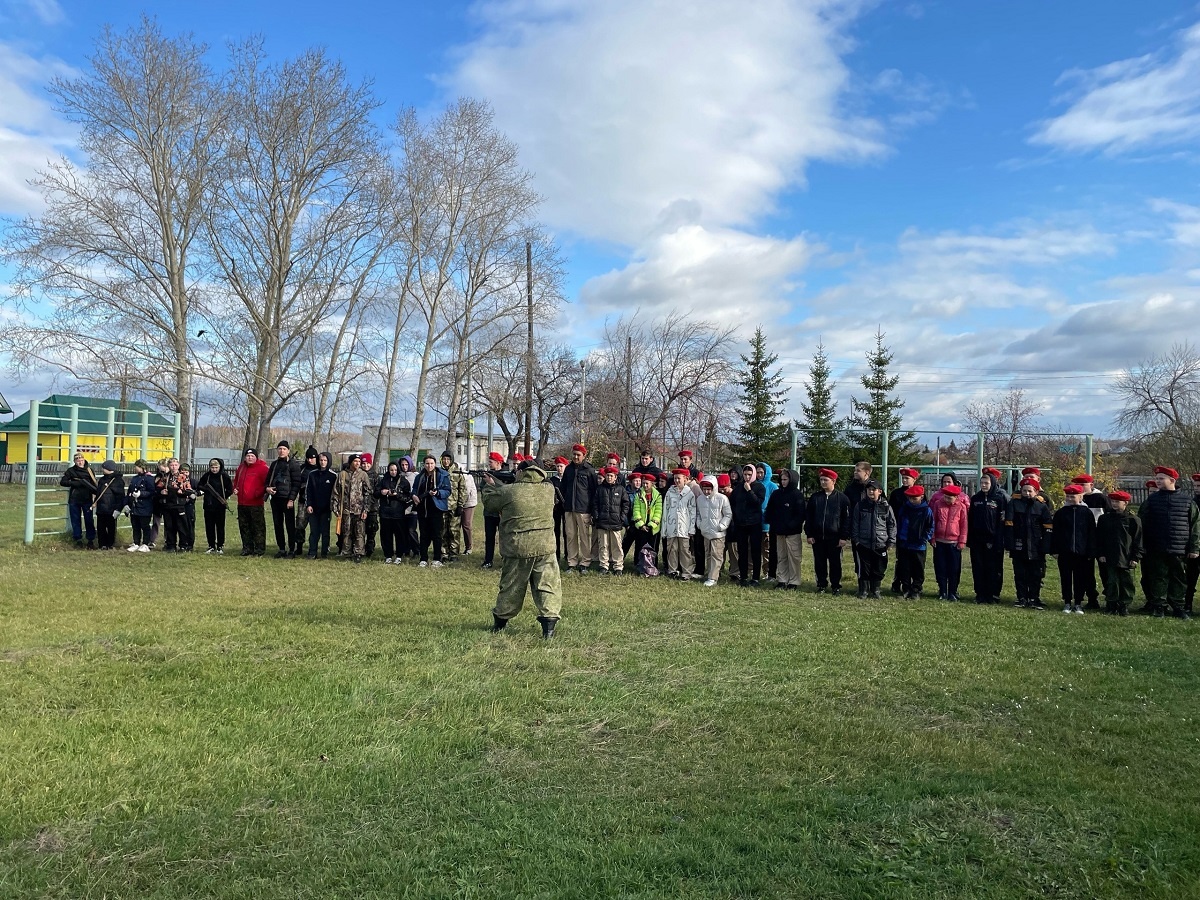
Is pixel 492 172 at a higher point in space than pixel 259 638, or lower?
higher

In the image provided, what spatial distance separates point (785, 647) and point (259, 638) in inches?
195

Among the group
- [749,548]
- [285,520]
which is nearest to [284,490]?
[285,520]

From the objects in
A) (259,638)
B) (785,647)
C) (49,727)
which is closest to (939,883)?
(785,647)

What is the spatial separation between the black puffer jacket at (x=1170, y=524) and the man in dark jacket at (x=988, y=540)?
67.0 inches

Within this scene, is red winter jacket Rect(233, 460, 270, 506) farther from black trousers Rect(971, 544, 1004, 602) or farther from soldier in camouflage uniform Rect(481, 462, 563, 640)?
black trousers Rect(971, 544, 1004, 602)

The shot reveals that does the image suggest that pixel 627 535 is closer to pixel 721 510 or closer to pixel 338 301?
pixel 721 510

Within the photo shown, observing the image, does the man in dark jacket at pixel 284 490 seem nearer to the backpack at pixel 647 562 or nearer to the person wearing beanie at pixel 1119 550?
the backpack at pixel 647 562

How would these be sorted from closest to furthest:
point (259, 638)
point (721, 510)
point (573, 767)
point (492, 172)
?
point (573, 767) < point (259, 638) < point (721, 510) < point (492, 172)

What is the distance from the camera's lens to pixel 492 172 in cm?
3155

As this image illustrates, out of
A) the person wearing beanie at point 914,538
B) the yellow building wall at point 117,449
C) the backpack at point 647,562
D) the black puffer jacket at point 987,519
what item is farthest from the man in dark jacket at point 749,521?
the yellow building wall at point 117,449

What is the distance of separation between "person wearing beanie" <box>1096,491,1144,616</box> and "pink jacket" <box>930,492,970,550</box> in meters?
1.67

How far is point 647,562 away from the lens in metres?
13.4

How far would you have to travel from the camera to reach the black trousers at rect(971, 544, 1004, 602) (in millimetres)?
11805

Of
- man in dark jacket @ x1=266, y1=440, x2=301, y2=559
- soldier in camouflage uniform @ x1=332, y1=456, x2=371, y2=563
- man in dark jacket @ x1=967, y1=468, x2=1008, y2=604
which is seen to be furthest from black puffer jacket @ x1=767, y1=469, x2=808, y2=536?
man in dark jacket @ x1=266, y1=440, x2=301, y2=559
